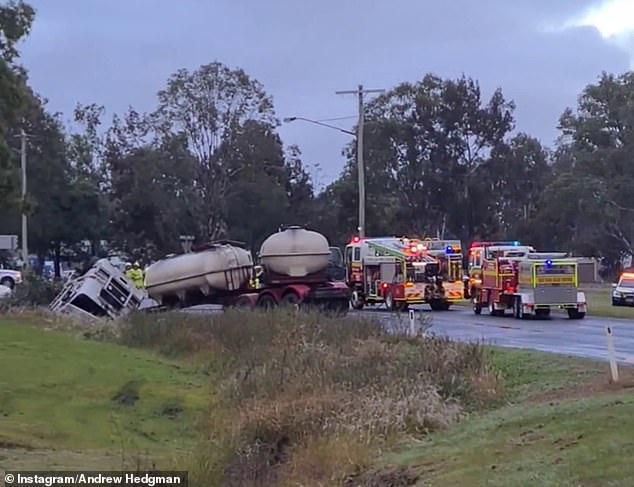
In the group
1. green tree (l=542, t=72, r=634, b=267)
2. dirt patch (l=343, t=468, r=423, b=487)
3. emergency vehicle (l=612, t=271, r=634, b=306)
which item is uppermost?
green tree (l=542, t=72, r=634, b=267)

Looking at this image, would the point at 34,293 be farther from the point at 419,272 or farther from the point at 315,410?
the point at 315,410

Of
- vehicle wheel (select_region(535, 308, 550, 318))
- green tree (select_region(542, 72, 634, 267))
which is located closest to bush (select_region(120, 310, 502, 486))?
vehicle wheel (select_region(535, 308, 550, 318))

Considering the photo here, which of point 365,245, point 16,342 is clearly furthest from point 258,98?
point 16,342

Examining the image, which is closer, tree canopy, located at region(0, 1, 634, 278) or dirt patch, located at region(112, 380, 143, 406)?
dirt patch, located at region(112, 380, 143, 406)

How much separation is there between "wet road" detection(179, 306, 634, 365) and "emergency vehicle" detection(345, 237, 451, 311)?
4.90ft

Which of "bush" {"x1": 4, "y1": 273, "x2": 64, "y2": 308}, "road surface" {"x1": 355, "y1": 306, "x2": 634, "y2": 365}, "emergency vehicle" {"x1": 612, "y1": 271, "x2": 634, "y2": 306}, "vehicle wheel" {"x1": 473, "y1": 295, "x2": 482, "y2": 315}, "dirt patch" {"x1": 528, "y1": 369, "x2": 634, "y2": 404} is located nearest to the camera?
"dirt patch" {"x1": 528, "y1": 369, "x2": 634, "y2": 404}

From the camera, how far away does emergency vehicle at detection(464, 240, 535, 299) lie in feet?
144

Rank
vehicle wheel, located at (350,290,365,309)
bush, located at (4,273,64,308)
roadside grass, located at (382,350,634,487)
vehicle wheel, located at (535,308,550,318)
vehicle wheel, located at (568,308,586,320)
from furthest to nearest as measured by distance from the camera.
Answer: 1. vehicle wheel, located at (350,290,365,309)
2. vehicle wheel, located at (535,308,550,318)
3. vehicle wheel, located at (568,308,586,320)
4. bush, located at (4,273,64,308)
5. roadside grass, located at (382,350,634,487)

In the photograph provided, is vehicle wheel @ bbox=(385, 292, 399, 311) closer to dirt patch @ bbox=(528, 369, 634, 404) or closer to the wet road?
the wet road

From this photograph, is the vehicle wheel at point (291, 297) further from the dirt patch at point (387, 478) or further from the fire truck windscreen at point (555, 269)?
the dirt patch at point (387, 478)

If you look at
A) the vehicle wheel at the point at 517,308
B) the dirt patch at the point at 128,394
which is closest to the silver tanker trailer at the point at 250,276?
the vehicle wheel at the point at 517,308

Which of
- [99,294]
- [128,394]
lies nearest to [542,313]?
[99,294]

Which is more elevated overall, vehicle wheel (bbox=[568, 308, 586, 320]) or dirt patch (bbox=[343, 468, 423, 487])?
dirt patch (bbox=[343, 468, 423, 487])

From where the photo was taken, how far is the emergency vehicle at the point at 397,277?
1869 inches
